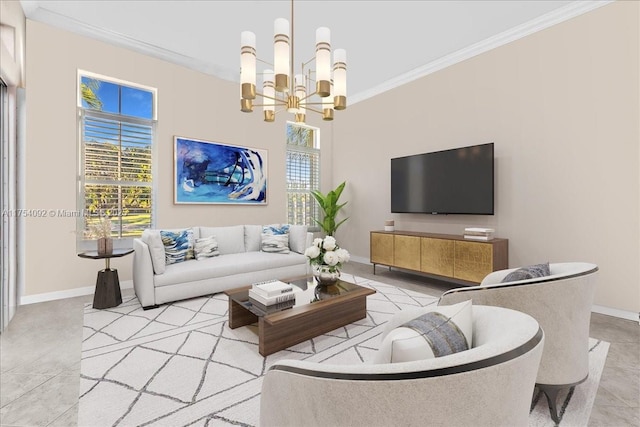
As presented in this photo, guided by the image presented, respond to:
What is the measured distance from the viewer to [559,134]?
3221 millimetres

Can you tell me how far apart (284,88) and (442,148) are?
287cm

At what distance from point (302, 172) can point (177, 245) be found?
2.87 metres

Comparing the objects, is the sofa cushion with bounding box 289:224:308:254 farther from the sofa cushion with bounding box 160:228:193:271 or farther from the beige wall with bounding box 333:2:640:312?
the beige wall with bounding box 333:2:640:312

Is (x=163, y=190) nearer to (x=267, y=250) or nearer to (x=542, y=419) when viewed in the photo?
(x=267, y=250)

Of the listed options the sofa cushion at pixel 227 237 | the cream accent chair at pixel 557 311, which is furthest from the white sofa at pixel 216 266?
the cream accent chair at pixel 557 311

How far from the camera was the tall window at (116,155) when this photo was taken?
358cm

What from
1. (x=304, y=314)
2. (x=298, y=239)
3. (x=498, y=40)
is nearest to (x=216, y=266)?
(x=298, y=239)

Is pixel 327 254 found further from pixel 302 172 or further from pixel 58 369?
pixel 302 172

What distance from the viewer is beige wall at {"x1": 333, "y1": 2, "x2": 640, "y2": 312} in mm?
2826

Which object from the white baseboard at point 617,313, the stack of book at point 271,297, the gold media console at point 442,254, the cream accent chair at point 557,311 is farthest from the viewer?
the gold media console at point 442,254

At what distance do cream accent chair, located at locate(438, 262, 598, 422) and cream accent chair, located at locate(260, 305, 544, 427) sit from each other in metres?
0.82

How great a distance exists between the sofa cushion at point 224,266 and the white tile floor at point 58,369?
0.83 m

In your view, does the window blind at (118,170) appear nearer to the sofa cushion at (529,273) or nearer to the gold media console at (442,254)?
the gold media console at (442,254)

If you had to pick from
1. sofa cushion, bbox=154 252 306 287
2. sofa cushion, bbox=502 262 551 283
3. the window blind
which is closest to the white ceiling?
the window blind
